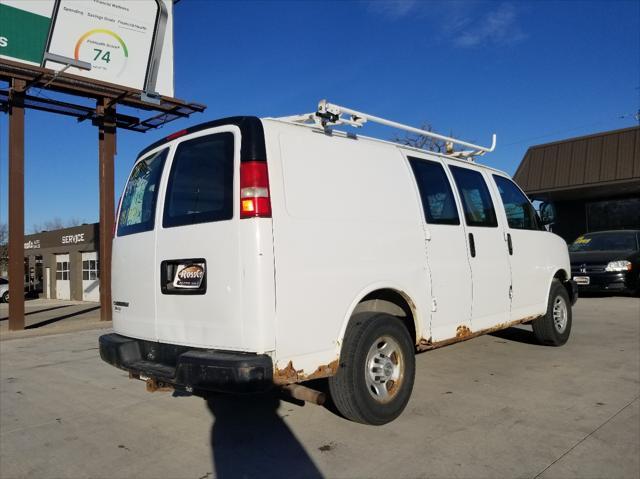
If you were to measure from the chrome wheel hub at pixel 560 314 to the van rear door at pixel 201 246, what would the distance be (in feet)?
16.0

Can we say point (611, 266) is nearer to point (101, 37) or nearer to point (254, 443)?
point (254, 443)

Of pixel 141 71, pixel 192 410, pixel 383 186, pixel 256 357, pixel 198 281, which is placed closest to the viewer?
pixel 256 357

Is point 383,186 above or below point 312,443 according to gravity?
above

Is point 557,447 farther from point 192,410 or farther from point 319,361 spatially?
point 192,410

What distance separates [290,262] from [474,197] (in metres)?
2.70

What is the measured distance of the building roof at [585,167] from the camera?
54.8 ft

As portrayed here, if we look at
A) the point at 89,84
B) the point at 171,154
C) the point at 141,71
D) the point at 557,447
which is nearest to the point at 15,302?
the point at 89,84

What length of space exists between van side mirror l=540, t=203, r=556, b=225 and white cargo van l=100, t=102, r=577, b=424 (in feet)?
7.15

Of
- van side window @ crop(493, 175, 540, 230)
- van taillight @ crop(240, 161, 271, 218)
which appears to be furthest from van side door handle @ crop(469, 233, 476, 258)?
van taillight @ crop(240, 161, 271, 218)

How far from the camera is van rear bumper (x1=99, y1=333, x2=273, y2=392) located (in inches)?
116

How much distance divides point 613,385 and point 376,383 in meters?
2.54

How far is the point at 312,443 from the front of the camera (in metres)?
3.58

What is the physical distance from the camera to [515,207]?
5.89m

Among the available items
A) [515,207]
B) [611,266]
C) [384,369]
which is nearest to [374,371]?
[384,369]
